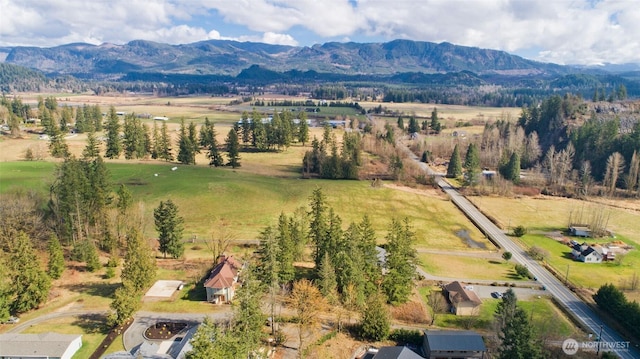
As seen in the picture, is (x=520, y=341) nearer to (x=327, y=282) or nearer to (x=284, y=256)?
(x=327, y=282)

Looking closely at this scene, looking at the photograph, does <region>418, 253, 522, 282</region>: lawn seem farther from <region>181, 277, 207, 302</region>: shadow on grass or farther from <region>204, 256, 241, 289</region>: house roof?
<region>181, 277, 207, 302</region>: shadow on grass

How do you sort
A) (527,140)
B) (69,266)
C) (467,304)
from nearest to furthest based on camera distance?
(467,304) < (69,266) < (527,140)

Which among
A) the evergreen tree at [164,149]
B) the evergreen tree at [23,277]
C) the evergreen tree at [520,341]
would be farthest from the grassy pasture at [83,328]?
the evergreen tree at [164,149]

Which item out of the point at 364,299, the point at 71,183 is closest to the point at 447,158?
the point at 364,299

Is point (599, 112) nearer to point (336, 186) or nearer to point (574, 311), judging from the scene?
point (336, 186)

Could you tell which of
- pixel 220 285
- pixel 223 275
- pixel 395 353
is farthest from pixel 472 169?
pixel 220 285

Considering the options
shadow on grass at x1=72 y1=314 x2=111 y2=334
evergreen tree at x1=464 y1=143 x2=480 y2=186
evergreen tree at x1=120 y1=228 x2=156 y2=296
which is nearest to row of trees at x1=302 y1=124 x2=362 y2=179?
evergreen tree at x1=464 y1=143 x2=480 y2=186

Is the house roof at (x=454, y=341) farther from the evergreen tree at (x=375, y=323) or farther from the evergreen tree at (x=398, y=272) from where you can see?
the evergreen tree at (x=398, y=272)
